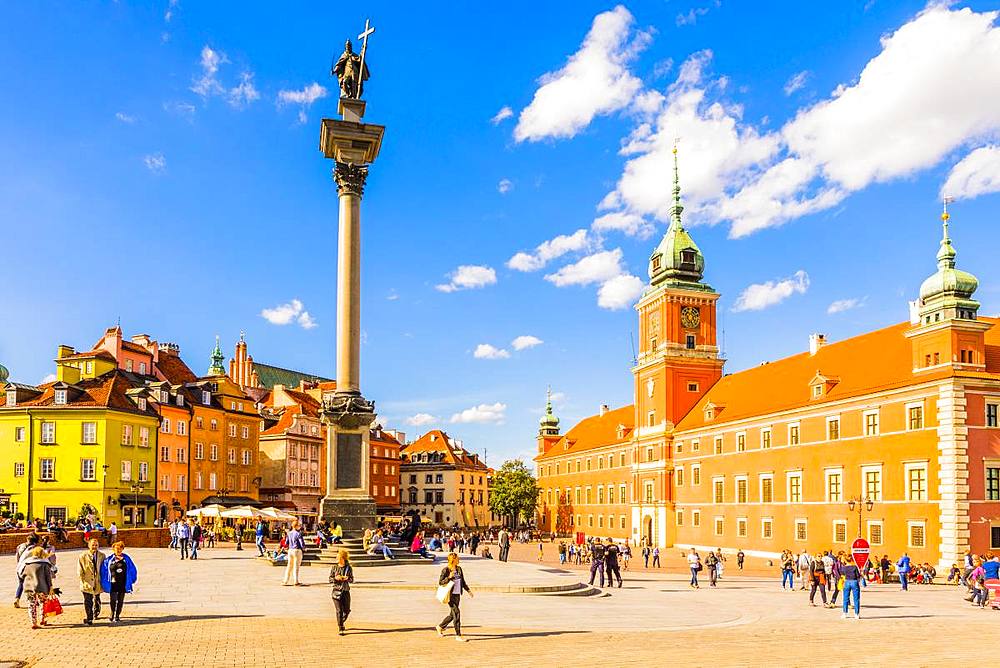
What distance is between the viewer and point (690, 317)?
91.9 meters

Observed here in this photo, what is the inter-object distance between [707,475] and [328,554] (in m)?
53.1

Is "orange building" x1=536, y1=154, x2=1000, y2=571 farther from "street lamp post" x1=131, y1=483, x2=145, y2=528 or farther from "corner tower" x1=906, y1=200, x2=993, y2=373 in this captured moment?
"street lamp post" x1=131, y1=483, x2=145, y2=528

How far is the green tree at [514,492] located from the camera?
12338 cm

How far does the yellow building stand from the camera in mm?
62344

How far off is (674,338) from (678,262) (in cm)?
839

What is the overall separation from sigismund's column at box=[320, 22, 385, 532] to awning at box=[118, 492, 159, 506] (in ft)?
114

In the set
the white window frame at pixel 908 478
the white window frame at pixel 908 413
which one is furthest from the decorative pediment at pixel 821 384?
the white window frame at pixel 908 478

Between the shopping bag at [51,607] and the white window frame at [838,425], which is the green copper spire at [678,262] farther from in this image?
the shopping bag at [51,607]

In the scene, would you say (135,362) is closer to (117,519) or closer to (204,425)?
(204,425)

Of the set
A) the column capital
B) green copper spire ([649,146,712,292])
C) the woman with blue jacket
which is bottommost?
the woman with blue jacket

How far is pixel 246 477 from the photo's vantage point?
270 feet

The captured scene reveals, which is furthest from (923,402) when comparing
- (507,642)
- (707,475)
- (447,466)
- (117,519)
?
(447,466)

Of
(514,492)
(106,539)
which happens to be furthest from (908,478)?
(514,492)

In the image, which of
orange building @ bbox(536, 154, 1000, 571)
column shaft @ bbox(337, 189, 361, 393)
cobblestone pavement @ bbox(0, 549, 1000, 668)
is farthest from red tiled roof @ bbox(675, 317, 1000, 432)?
column shaft @ bbox(337, 189, 361, 393)
